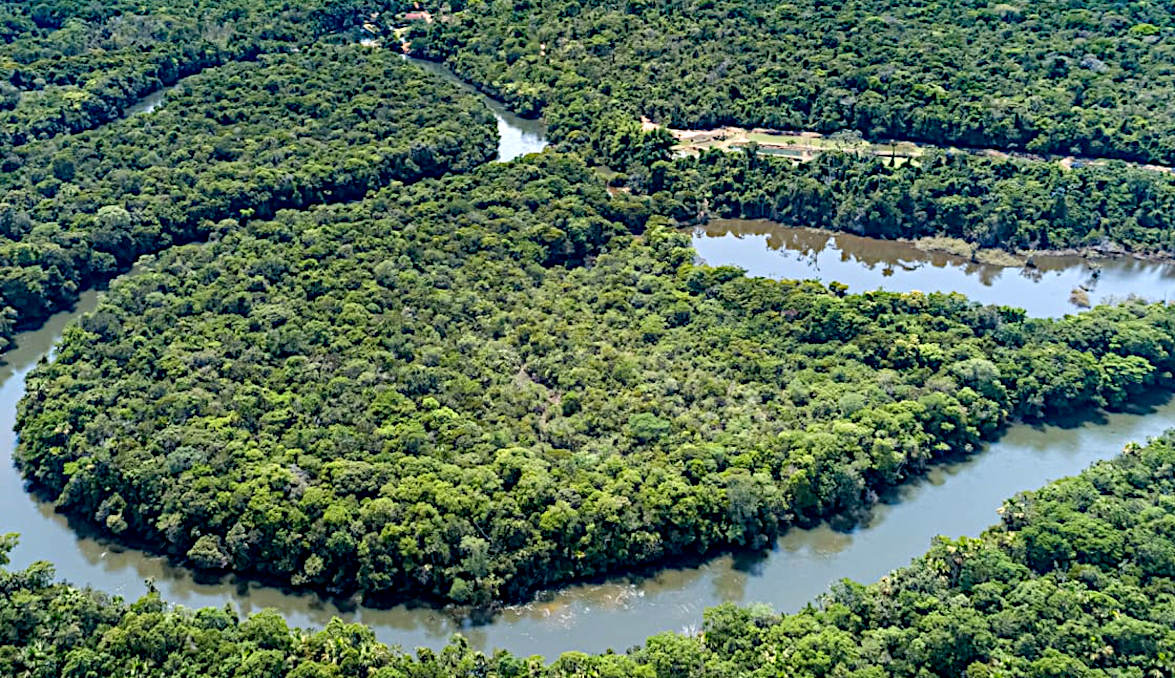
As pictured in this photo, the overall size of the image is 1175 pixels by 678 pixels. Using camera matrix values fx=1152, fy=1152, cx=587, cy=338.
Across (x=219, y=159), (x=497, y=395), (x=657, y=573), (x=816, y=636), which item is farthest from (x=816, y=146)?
(x=816, y=636)

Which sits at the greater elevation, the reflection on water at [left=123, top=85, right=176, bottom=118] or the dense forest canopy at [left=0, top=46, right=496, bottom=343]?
the dense forest canopy at [left=0, top=46, right=496, bottom=343]

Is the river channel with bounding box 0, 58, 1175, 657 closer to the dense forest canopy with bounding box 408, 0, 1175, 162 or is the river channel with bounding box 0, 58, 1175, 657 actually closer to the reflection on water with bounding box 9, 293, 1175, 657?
the reflection on water with bounding box 9, 293, 1175, 657

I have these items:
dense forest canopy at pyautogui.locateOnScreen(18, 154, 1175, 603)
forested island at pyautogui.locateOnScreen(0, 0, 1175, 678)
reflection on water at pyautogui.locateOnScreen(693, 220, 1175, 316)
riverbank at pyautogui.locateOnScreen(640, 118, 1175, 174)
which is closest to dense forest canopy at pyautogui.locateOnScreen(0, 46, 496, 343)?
forested island at pyautogui.locateOnScreen(0, 0, 1175, 678)

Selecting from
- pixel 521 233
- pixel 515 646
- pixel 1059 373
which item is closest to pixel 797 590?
pixel 515 646

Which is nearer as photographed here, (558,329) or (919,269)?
(558,329)

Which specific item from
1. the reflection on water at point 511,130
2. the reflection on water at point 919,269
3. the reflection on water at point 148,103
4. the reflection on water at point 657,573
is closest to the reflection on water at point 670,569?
the reflection on water at point 657,573

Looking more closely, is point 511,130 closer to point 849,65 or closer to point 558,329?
point 849,65
